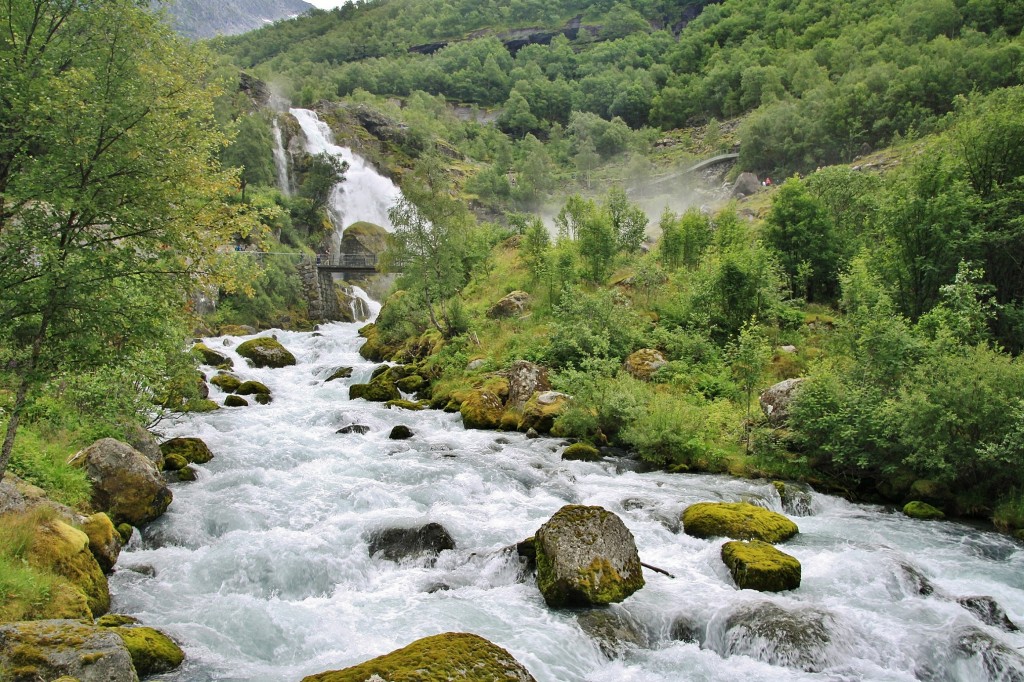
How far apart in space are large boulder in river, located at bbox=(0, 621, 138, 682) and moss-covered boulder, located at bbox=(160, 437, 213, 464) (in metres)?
10.4

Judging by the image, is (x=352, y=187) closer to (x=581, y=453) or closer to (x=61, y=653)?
(x=581, y=453)

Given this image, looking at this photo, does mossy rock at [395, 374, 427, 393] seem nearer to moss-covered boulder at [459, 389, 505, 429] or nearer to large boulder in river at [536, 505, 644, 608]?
moss-covered boulder at [459, 389, 505, 429]

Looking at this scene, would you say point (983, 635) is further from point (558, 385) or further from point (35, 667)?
point (558, 385)

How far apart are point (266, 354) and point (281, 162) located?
1660 inches

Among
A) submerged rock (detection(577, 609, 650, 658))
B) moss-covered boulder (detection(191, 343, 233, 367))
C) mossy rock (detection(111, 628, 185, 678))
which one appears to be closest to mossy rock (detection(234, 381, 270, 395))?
moss-covered boulder (detection(191, 343, 233, 367))

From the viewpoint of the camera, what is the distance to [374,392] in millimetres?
25828

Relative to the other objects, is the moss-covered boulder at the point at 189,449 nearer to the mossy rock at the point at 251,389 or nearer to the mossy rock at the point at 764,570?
the mossy rock at the point at 251,389

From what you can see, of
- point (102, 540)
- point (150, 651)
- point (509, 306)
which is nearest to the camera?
point (150, 651)

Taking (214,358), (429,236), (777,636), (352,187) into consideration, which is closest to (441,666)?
(777,636)

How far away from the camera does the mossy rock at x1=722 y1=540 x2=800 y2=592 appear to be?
9.46m

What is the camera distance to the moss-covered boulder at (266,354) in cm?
3173

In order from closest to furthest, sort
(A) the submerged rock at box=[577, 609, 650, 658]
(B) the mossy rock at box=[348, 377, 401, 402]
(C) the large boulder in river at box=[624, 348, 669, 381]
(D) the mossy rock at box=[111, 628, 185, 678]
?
(D) the mossy rock at box=[111, 628, 185, 678] < (A) the submerged rock at box=[577, 609, 650, 658] < (C) the large boulder in river at box=[624, 348, 669, 381] < (B) the mossy rock at box=[348, 377, 401, 402]

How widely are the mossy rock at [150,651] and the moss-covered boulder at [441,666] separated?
8.26 feet

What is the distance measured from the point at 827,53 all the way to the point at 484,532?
388ft
